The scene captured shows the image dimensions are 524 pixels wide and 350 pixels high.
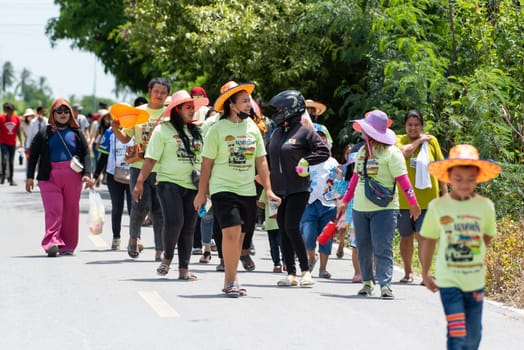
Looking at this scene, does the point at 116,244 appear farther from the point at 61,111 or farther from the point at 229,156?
the point at 229,156

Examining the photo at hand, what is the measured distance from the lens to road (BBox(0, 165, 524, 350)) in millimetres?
8269

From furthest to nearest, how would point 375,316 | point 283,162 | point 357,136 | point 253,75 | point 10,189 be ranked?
1. point 10,189
2. point 253,75
3. point 357,136
4. point 283,162
5. point 375,316

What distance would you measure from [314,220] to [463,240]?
19.7ft

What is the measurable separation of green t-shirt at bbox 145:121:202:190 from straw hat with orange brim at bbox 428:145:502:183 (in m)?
5.13

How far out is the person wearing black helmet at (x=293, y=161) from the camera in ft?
36.5

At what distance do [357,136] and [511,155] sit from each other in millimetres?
4279

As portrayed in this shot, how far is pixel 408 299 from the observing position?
10.7 metres

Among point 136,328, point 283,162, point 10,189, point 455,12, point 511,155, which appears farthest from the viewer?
point 10,189

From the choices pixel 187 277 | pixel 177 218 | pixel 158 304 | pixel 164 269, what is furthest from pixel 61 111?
pixel 158 304

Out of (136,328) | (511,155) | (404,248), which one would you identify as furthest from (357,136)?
(136,328)

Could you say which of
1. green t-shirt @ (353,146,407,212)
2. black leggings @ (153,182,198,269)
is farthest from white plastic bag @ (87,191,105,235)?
green t-shirt @ (353,146,407,212)

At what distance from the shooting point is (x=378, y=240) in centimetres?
1070

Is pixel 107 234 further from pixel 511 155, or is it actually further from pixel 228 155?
pixel 228 155

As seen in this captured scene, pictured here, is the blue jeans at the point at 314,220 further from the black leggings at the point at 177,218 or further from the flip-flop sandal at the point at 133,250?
the flip-flop sandal at the point at 133,250
